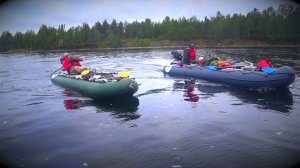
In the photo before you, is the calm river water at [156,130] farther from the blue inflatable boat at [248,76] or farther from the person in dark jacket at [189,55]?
the person in dark jacket at [189,55]

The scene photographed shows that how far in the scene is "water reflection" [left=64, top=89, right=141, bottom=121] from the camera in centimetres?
1233

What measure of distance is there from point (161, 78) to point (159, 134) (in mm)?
12562

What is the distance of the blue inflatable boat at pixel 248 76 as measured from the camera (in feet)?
49.1

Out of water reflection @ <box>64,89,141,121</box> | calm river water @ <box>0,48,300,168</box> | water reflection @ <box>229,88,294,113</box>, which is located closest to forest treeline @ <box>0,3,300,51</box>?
water reflection @ <box>229,88,294,113</box>

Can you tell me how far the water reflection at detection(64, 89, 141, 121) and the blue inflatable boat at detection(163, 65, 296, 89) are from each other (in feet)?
18.5

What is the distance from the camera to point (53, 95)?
54.7 feet

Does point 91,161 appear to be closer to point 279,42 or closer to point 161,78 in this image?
point 161,78

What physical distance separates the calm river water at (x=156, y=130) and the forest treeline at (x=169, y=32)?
53449 mm

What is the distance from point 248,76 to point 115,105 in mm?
7223

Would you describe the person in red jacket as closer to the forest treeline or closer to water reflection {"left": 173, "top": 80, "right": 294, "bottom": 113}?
water reflection {"left": 173, "top": 80, "right": 294, "bottom": 113}

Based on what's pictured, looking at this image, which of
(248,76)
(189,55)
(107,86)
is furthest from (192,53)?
(107,86)

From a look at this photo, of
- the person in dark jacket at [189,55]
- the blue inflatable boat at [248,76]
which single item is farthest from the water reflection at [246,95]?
the person in dark jacket at [189,55]

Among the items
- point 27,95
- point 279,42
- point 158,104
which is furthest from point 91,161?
point 279,42

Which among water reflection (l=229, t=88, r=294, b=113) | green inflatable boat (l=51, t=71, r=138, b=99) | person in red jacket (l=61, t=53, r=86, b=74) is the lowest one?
water reflection (l=229, t=88, r=294, b=113)
